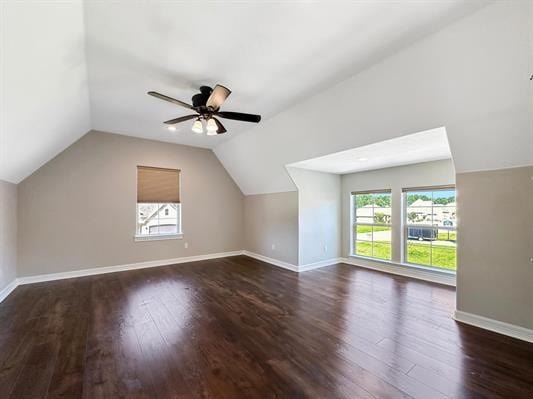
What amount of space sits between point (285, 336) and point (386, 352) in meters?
0.97

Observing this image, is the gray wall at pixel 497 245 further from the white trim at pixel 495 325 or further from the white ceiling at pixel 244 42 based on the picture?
the white ceiling at pixel 244 42

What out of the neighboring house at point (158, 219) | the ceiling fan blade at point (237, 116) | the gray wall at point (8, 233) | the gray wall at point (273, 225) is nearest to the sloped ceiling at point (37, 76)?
the gray wall at point (8, 233)

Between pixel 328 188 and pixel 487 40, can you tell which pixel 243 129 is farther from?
pixel 487 40

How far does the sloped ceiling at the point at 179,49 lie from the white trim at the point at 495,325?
3000mm

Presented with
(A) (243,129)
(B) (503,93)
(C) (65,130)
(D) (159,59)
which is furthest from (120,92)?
(B) (503,93)

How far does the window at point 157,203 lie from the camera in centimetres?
524

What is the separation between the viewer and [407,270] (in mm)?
4637

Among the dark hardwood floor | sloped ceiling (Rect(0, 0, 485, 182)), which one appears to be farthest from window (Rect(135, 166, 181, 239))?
sloped ceiling (Rect(0, 0, 485, 182))

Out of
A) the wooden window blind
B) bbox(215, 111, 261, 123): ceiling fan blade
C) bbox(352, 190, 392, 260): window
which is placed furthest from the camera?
the wooden window blind

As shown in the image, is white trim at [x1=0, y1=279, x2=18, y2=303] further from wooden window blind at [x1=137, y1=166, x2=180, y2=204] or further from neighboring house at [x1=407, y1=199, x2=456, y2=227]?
neighboring house at [x1=407, y1=199, x2=456, y2=227]

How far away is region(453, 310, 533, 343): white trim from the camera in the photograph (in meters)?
2.35

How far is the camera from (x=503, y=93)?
79.3 inches

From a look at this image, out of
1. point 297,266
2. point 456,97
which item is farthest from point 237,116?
point 297,266

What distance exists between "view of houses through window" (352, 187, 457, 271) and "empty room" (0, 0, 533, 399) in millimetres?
36
